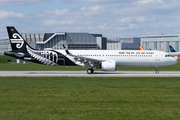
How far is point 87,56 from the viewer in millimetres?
35719

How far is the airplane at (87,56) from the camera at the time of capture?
35344 millimetres

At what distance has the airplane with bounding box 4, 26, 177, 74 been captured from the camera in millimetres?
35344
